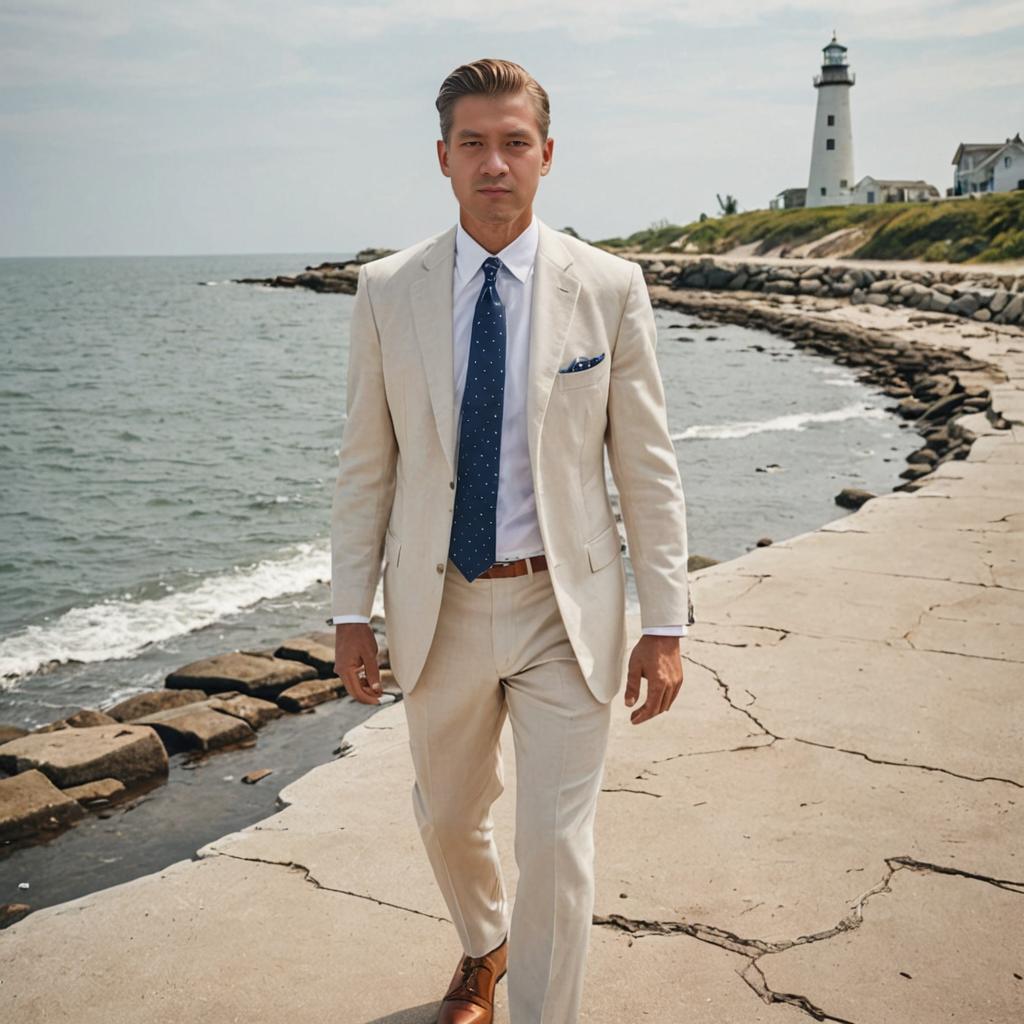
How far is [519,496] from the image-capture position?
7.82 feet

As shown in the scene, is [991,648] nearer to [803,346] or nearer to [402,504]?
[402,504]

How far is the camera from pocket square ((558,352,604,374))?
7.76 feet

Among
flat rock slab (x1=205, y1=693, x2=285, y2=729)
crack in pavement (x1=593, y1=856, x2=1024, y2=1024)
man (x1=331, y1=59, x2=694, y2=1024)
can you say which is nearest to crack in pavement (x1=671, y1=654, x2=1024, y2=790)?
crack in pavement (x1=593, y1=856, x2=1024, y2=1024)

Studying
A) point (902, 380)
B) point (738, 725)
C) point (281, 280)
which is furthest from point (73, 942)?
point (281, 280)

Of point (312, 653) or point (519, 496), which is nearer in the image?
point (519, 496)

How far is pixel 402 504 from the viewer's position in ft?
8.18

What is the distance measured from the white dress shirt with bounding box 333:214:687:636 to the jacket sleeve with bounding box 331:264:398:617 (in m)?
0.20

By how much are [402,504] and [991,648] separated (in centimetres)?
361

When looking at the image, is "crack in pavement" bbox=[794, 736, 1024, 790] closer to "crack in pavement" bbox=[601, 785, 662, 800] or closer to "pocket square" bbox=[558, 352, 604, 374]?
"crack in pavement" bbox=[601, 785, 662, 800]

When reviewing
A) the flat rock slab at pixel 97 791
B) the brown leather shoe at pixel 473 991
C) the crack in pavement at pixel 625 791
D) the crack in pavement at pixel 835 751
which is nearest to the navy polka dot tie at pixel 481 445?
the brown leather shoe at pixel 473 991

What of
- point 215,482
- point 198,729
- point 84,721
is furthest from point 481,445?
point 215,482

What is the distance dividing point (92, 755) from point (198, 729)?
24.4 inches

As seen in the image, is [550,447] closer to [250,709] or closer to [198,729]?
[198,729]

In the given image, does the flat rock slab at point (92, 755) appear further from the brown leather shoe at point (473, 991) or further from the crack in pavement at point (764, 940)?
the brown leather shoe at point (473, 991)
